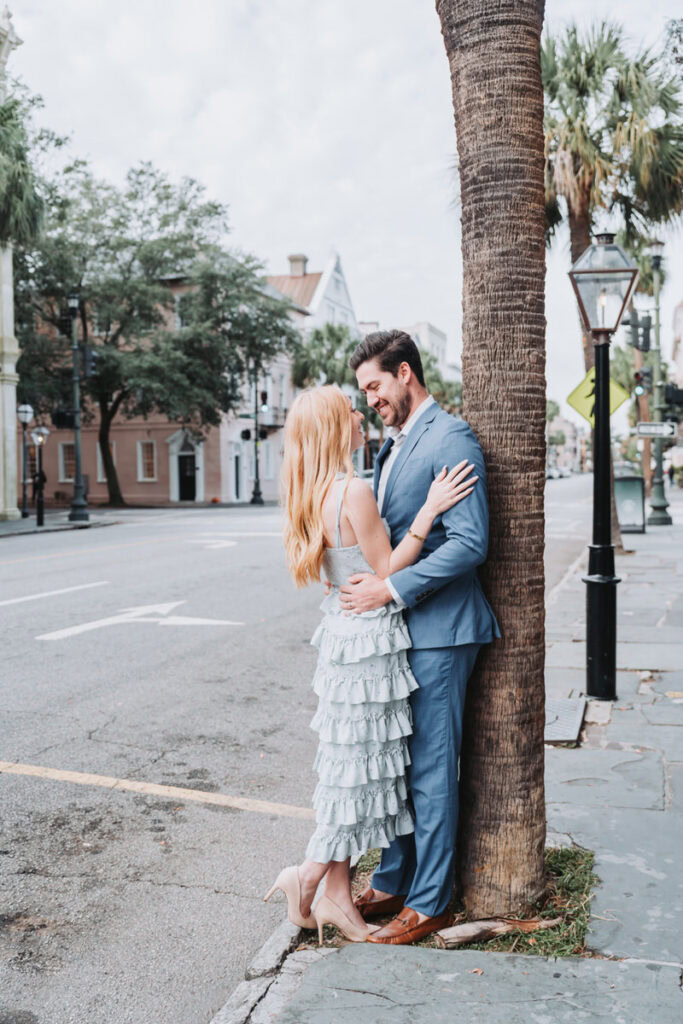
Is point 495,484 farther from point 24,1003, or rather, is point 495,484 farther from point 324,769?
point 24,1003

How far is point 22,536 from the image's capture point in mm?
21750

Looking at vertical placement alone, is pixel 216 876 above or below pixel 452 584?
below

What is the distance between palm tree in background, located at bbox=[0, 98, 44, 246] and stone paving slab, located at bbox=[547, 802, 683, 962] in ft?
56.7

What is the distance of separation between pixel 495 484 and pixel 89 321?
127 feet

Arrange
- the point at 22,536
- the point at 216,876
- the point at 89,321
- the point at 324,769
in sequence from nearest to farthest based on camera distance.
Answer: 1. the point at 324,769
2. the point at 216,876
3. the point at 22,536
4. the point at 89,321

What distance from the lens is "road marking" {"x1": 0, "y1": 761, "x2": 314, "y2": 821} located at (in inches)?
175

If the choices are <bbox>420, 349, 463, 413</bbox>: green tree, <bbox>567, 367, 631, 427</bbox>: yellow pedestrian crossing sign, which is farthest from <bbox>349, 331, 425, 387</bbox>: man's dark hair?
<bbox>420, 349, 463, 413</bbox>: green tree

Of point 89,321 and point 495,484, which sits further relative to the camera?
point 89,321

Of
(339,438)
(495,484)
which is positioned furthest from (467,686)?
(339,438)

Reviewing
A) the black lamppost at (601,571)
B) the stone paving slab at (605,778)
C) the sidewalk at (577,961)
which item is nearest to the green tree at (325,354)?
the black lamppost at (601,571)

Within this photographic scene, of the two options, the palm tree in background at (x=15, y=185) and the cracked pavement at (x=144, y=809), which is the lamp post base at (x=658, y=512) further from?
the palm tree in background at (x=15, y=185)

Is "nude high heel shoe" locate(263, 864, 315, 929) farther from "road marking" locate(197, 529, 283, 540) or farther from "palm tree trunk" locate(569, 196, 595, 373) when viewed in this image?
"road marking" locate(197, 529, 283, 540)

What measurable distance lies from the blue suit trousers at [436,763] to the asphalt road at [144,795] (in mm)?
679

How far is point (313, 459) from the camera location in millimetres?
2951
